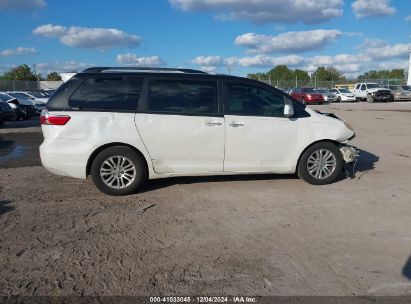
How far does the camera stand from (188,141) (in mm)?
6207

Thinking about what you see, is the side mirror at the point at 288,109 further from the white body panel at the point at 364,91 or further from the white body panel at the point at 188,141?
the white body panel at the point at 364,91

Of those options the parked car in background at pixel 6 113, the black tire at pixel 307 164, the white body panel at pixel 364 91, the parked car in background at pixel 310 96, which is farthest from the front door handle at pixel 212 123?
the white body panel at pixel 364 91

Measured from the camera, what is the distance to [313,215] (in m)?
5.26

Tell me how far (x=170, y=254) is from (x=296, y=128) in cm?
331

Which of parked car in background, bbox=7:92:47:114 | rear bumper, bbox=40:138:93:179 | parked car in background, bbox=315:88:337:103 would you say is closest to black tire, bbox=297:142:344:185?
rear bumper, bbox=40:138:93:179

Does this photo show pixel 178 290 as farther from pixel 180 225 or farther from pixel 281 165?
pixel 281 165

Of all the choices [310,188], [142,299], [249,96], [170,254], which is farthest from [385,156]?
[142,299]

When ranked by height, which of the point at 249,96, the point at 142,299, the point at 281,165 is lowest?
the point at 142,299

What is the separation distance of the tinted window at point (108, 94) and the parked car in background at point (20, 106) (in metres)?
17.3

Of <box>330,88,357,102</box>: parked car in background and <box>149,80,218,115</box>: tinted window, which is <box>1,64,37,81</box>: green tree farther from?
<box>149,80,218,115</box>: tinted window

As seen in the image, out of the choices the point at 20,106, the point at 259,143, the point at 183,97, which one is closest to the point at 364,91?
the point at 20,106

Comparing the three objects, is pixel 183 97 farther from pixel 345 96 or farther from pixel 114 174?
pixel 345 96

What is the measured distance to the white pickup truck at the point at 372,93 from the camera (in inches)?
1524

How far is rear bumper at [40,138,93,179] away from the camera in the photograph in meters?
6.00
